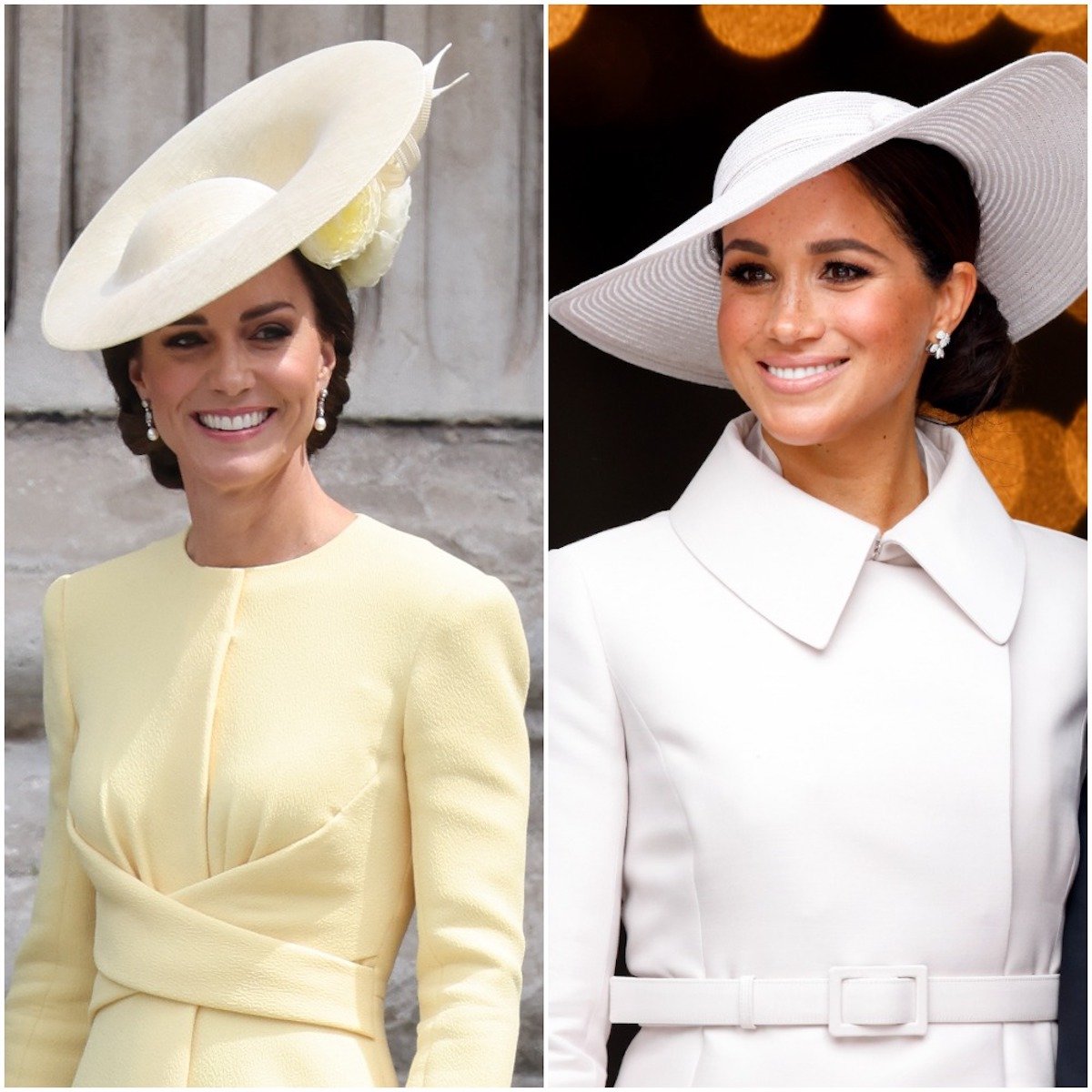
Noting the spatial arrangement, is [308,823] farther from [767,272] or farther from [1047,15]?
[1047,15]

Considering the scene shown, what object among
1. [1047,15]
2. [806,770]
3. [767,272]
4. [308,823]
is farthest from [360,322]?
[1047,15]

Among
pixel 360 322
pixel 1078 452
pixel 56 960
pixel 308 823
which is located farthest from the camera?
pixel 1078 452

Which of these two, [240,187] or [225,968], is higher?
[240,187]

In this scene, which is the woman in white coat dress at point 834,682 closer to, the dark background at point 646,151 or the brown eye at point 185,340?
the dark background at point 646,151

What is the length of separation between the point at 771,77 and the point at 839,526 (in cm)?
85

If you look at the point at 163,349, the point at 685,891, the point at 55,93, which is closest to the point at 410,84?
the point at 163,349

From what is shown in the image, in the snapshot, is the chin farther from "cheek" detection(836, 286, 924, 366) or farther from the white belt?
the white belt

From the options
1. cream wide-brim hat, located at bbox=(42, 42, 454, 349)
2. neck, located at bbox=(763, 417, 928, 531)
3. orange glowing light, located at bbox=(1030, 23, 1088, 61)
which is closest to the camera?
cream wide-brim hat, located at bbox=(42, 42, 454, 349)

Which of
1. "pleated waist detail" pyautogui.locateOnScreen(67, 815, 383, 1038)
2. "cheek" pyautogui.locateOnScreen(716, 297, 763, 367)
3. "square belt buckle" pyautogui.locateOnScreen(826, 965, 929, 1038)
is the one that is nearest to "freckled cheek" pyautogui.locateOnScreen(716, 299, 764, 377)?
"cheek" pyautogui.locateOnScreen(716, 297, 763, 367)

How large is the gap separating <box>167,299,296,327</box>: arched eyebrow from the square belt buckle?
1288 mm

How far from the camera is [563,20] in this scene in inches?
131

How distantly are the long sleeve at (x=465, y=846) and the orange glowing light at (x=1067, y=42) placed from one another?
1458mm

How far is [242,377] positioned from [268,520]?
229 millimetres

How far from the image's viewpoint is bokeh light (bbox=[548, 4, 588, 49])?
10.9 ft
